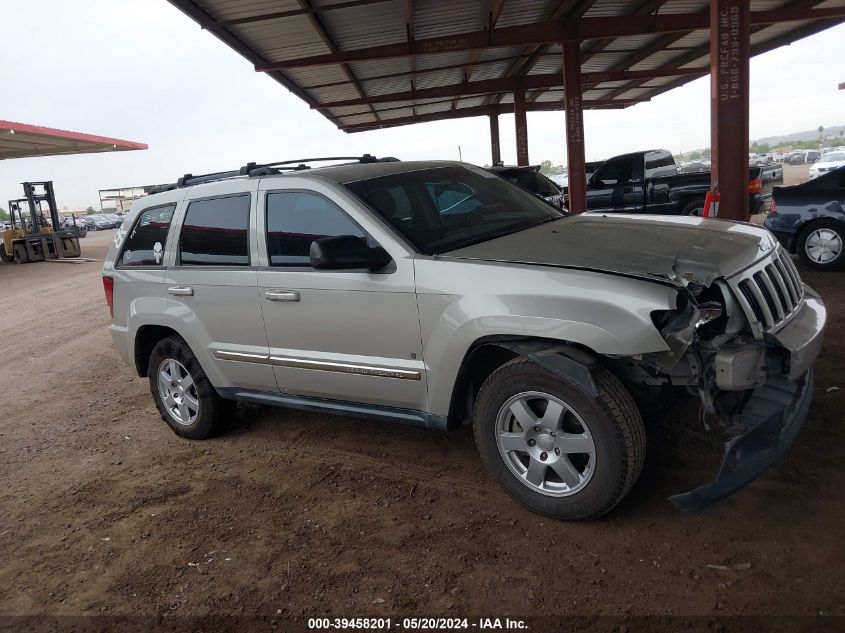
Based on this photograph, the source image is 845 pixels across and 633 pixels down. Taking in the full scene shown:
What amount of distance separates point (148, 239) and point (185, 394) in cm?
118

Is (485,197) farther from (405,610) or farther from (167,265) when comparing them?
(405,610)

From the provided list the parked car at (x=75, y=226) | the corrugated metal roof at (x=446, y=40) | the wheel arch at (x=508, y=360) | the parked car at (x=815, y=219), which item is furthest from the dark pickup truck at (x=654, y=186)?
the parked car at (x=75, y=226)

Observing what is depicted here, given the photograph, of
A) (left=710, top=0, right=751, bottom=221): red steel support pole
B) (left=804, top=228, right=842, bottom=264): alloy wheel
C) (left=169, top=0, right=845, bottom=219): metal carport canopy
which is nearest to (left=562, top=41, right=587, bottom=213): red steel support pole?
(left=169, top=0, right=845, bottom=219): metal carport canopy

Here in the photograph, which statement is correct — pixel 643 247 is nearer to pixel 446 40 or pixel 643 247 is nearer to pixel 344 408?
pixel 344 408

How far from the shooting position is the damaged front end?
2814mm

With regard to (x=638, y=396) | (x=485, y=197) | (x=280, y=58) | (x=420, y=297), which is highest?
(x=280, y=58)

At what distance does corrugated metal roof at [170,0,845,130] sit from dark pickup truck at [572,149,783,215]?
2.76 m

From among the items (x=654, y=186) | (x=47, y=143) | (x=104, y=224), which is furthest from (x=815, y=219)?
(x=104, y=224)

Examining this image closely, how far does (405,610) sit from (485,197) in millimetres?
2625

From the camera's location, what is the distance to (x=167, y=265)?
15.2ft

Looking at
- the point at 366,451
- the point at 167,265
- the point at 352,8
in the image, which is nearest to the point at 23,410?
the point at 167,265

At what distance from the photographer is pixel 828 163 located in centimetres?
2391

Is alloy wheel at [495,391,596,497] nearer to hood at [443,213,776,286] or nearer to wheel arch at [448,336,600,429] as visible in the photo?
wheel arch at [448,336,600,429]

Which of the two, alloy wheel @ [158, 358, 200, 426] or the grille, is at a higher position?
the grille
